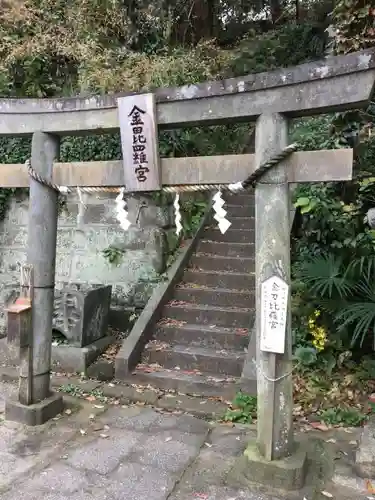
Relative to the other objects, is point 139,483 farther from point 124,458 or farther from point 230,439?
point 230,439

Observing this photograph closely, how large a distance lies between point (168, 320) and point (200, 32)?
27.6 ft

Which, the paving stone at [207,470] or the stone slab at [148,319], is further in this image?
the stone slab at [148,319]

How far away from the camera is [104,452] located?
384cm

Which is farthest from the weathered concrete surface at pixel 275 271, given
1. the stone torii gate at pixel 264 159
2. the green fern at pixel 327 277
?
the green fern at pixel 327 277

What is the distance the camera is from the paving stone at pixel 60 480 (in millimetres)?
3307

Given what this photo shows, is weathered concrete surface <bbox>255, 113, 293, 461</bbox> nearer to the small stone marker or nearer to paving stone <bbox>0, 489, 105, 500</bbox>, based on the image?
the small stone marker

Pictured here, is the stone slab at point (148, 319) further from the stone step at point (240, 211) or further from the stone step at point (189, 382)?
the stone step at point (240, 211)

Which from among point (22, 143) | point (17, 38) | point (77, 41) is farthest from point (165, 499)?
point (17, 38)

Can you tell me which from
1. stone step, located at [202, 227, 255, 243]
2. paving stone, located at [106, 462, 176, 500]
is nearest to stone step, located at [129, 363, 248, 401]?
paving stone, located at [106, 462, 176, 500]

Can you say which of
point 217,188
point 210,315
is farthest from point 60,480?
point 210,315

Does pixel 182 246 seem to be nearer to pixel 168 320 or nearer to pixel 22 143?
pixel 168 320

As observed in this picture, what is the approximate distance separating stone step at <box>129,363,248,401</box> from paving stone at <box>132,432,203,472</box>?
3.01 feet

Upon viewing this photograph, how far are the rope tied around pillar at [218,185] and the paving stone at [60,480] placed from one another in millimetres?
2380

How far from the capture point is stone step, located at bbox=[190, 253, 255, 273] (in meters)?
6.83
